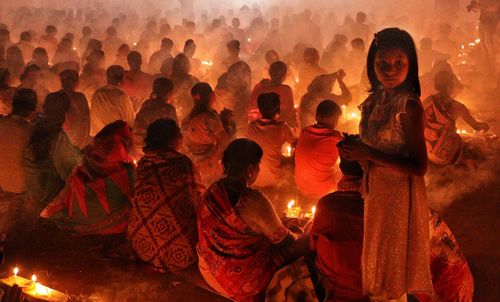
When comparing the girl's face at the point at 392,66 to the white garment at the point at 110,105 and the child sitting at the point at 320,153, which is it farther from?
the white garment at the point at 110,105

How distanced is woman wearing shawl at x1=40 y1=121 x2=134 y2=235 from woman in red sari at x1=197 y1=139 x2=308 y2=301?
161 centimetres

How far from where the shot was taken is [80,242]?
519cm

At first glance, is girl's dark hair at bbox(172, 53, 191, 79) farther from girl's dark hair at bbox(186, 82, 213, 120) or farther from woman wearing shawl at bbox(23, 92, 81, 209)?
woman wearing shawl at bbox(23, 92, 81, 209)

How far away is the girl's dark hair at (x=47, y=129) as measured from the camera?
5.56 m

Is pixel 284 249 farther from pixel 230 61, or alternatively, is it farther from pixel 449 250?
pixel 230 61

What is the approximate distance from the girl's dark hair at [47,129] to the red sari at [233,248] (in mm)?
2695

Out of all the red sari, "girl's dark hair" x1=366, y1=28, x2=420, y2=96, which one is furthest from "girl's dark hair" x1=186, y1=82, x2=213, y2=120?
"girl's dark hair" x1=366, y1=28, x2=420, y2=96

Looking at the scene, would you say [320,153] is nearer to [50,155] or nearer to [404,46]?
[404,46]

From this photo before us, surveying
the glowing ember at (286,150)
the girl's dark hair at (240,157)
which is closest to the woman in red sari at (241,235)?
the girl's dark hair at (240,157)

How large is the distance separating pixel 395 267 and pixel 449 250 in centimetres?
87

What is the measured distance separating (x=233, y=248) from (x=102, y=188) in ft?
6.67

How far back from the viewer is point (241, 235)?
3691 mm

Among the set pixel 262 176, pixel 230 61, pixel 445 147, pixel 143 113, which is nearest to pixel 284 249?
pixel 262 176

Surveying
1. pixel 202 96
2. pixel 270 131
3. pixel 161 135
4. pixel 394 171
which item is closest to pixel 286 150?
pixel 270 131
